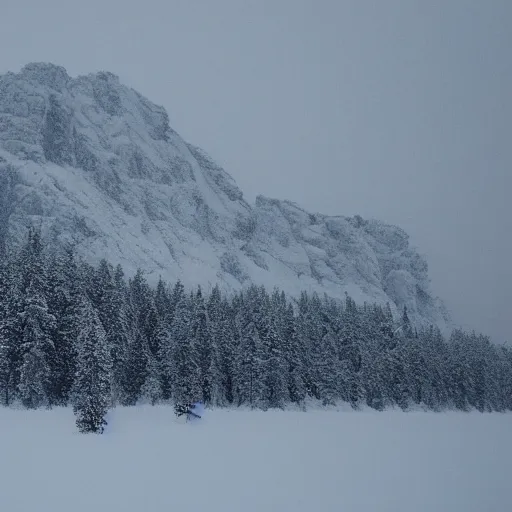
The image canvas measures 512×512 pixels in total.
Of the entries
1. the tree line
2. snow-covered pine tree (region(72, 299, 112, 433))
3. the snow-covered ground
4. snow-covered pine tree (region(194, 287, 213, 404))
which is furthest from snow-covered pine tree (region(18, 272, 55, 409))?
snow-covered pine tree (region(194, 287, 213, 404))

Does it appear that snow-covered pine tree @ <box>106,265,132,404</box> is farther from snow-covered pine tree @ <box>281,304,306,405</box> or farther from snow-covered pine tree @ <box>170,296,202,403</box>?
snow-covered pine tree @ <box>281,304,306,405</box>

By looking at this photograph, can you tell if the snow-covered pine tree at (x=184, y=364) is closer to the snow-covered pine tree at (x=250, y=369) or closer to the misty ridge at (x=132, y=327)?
the misty ridge at (x=132, y=327)

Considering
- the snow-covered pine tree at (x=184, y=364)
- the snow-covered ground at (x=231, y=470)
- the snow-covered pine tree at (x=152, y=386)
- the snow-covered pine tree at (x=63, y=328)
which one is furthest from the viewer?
the snow-covered pine tree at (x=152, y=386)

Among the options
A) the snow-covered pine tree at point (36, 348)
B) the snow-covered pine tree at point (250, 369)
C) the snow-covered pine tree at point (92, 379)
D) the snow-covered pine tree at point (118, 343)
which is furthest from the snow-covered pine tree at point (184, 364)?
the snow-covered pine tree at point (92, 379)

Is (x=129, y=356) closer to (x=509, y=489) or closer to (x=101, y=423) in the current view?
(x=101, y=423)

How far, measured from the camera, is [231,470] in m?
23.1

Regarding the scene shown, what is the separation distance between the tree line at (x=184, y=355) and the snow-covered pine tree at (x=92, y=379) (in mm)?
80

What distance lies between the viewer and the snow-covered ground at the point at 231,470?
17453 mm

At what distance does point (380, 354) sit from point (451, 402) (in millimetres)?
20916

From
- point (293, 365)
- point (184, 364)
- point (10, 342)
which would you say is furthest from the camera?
point (293, 365)

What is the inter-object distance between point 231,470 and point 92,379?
528 inches

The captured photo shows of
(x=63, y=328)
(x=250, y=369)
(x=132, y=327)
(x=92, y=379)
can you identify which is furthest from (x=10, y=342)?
(x=250, y=369)

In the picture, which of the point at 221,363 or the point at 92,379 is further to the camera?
the point at 221,363

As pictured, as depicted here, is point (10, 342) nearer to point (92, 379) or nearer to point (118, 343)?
point (92, 379)
